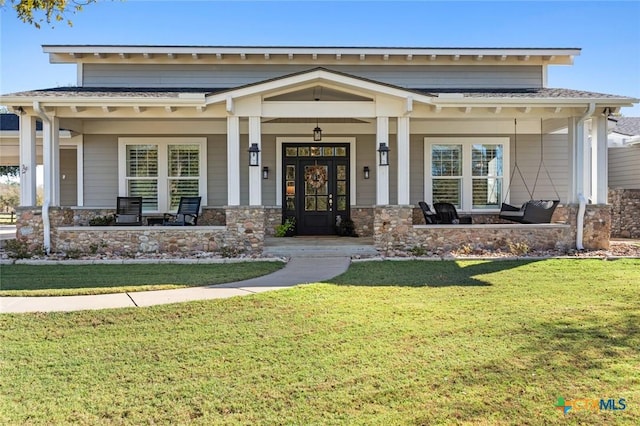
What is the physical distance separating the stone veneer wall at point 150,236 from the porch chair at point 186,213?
151 cm

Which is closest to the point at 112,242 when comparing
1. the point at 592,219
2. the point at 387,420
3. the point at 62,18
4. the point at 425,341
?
the point at 62,18

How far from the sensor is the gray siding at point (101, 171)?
38.8 ft

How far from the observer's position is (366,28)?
50.2ft

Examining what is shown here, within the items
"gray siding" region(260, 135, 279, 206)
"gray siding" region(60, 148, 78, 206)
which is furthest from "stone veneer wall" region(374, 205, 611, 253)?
"gray siding" region(60, 148, 78, 206)

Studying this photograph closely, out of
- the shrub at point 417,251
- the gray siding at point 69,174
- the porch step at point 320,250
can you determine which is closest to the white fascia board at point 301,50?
the gray siding at point 69,174

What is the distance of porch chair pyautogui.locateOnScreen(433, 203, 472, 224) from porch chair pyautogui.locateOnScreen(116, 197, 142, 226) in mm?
7580

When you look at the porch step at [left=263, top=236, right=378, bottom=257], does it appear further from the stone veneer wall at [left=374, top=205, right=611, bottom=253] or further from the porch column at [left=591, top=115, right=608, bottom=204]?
the porch column at [left=591, top=115, right=608, bottom=204]

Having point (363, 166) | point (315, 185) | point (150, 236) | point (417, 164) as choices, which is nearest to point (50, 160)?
point (150, 236)

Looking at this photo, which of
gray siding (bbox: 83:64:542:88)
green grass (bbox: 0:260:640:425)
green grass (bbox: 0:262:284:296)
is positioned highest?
gray siding (bbox: 83:64:542:88)

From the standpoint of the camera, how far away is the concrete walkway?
515 centimetres

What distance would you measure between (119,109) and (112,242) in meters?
2.89

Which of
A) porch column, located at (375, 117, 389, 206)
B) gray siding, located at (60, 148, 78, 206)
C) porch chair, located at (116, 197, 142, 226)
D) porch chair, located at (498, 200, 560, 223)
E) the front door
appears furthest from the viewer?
gray siding, located at (60, 148, 78, 206)

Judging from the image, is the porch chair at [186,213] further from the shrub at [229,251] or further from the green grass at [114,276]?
the green grass at [114,276]

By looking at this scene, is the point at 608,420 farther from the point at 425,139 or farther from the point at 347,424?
the point at 425,139
